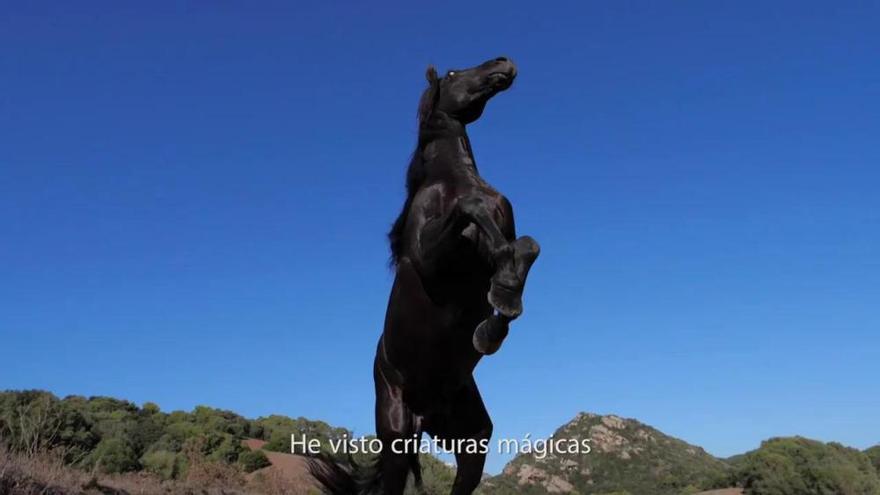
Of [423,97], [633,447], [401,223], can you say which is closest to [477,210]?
[401,223]

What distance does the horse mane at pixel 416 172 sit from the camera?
4.43m

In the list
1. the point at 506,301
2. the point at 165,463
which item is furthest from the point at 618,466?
the point at 506,301

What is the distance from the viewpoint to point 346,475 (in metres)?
5.27

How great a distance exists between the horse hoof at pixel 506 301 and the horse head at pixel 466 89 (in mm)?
1543

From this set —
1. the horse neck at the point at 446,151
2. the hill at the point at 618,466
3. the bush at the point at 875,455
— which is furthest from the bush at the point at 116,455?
the bush at the point at 875,455

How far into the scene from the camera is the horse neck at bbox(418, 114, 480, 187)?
4.24m

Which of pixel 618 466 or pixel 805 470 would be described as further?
pixel 618 466

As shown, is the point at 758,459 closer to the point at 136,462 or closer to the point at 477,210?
the point at 136,462

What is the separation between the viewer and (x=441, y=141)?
14.5 ft

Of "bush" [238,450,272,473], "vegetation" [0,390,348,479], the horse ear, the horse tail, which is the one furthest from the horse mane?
"bush" [238,450,272,473]

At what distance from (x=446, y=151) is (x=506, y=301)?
134cm

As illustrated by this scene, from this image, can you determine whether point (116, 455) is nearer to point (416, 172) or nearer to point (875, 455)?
point (416, 172)

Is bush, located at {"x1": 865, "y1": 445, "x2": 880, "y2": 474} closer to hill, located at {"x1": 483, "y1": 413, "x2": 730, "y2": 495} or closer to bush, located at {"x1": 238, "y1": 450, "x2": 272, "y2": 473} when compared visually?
hill, located at {"x1": 483, "y1": 413, "x2": 730, "y2": 495}

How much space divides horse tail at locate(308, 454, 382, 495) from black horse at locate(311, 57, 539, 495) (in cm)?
48
